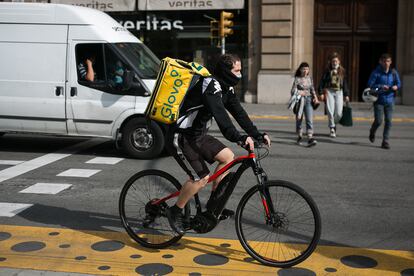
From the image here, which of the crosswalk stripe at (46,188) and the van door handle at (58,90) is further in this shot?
the van door handle at (58,90)

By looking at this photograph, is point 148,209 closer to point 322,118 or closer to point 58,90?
point 58,90

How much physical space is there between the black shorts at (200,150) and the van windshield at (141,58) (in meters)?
4.77

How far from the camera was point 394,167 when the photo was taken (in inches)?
355

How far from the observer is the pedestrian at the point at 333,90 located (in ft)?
40.1

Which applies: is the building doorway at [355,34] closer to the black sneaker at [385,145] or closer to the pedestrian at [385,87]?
the pedestrian at [385,87]

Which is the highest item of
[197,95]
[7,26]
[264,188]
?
[7,26]

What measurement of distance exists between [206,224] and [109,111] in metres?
4.94

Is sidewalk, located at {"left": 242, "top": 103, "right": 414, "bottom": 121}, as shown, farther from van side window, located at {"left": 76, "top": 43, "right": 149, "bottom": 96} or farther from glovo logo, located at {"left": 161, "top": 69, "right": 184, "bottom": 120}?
glovo logo, located at {"left": 161, "top": 69, "right": 184, "bottom": 120}

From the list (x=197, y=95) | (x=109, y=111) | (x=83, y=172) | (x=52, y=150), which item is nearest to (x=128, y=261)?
(x=197, y=95)

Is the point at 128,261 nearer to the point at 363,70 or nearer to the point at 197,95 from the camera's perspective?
the point at 197,95

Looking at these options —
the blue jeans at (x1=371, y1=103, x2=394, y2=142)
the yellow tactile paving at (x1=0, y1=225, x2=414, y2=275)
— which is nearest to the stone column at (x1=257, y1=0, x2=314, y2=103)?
the blue jeans at (x1=371, y1=103, x2=394, y2=142)

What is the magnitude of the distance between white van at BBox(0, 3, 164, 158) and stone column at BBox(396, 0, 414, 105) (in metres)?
12.5

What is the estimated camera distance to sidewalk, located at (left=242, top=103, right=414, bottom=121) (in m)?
17.2

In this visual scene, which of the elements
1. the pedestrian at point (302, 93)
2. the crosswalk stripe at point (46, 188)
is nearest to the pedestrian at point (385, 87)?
the pedestrian at point (302, 93)
